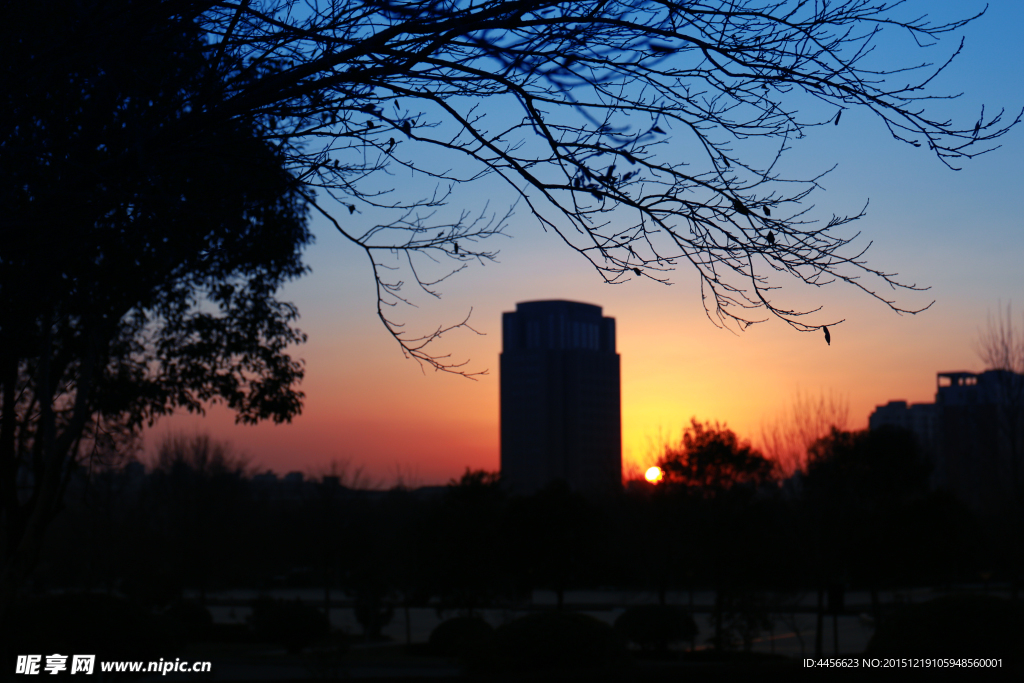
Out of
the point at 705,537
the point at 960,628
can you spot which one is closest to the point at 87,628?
the point at 960,628

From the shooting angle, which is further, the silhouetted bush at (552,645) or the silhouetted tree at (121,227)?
the silhouetted bush at (552,645)

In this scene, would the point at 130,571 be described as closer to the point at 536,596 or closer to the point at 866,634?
the point at 536,596

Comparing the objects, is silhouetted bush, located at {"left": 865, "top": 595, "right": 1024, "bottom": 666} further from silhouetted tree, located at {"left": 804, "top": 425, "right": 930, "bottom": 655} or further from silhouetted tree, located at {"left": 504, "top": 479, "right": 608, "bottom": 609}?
silhouetted tree, located at {"left": 504, "top": 479, "right": 608, "bottom": 609}

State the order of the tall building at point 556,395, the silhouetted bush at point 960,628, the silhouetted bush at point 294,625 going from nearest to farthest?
1. the silhouetted bush at point 960,628
2. the silhouetted bush at point 294,625
3. the tall building at point 556,395

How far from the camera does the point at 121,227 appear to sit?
4965 mm

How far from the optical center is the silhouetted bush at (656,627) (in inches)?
775

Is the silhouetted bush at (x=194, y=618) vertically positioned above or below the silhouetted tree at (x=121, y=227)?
below

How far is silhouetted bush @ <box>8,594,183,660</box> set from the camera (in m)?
12.5

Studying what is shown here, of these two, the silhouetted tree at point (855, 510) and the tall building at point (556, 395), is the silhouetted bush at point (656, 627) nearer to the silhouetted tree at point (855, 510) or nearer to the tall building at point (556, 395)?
the silhouetted tree at point (855, 510)

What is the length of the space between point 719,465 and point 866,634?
6.28 m

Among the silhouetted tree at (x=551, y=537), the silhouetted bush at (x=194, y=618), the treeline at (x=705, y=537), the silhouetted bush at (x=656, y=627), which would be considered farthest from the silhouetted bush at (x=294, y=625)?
the silhouetted bush at (x=656, y=627)

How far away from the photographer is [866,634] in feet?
79.2

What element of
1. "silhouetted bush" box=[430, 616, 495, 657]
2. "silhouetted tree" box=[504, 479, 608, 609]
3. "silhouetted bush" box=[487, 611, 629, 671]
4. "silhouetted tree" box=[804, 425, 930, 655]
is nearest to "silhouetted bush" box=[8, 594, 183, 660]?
"silhouetted bush" box=[487, 611, 629, 671]

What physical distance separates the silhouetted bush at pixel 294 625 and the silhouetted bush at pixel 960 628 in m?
14.8
